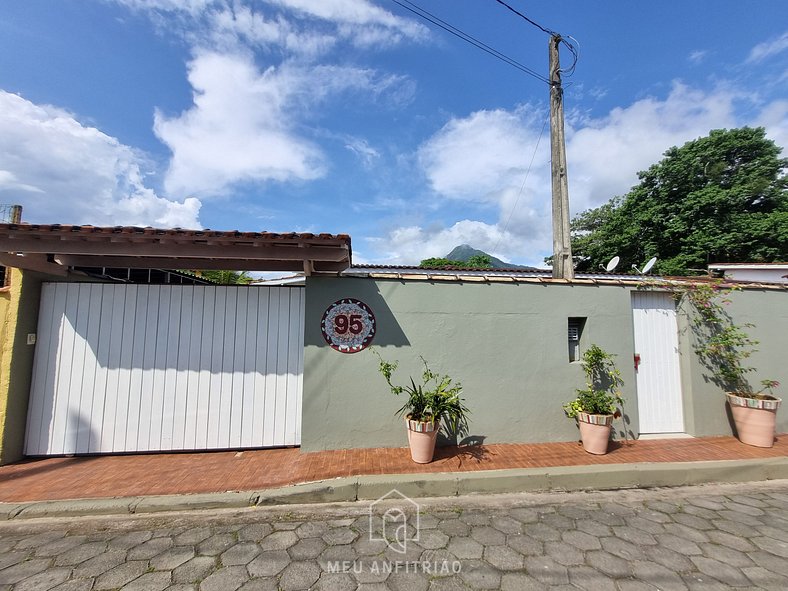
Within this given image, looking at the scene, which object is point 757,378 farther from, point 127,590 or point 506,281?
point 127,590

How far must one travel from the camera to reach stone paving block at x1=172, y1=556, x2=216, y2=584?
238 cm

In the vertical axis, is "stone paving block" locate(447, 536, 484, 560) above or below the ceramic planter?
below

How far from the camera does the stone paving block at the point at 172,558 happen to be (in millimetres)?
2521

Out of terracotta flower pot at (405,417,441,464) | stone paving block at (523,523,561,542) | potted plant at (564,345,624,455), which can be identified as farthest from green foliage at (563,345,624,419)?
terracotta flower pot at (405,417,441,464)

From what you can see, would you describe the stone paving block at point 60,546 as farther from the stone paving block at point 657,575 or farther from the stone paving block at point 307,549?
the stone paving block at point 657,575

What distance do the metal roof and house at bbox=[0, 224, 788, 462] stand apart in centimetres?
3

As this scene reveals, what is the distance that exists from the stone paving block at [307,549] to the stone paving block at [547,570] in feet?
5.48

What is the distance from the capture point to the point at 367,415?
15.1 feet

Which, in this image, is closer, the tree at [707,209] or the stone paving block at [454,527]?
the stone paving block at [454,527]

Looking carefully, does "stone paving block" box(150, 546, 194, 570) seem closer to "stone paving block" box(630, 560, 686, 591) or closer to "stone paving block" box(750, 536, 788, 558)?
"stone paving block" box(630, 560, 686, 591)

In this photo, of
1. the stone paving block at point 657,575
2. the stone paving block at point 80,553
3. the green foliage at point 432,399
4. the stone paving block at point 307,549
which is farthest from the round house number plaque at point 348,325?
the stone paving block at point 657,575

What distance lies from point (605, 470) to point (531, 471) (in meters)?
0.90

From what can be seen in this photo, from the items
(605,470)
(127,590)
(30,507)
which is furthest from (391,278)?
(30,507)
